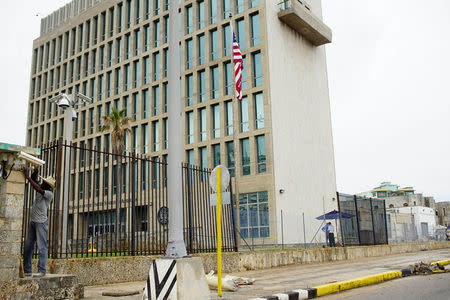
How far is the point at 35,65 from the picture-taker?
169ft

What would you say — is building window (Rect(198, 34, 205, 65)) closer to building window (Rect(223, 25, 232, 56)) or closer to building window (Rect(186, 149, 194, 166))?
building window (Rect(223, 25, 232, 56))

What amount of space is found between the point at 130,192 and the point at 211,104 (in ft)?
77.9

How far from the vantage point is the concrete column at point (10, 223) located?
618cm

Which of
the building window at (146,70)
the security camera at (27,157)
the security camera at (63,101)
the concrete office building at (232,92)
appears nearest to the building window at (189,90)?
the concrete office building at (232,92)

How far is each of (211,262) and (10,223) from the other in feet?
22.2

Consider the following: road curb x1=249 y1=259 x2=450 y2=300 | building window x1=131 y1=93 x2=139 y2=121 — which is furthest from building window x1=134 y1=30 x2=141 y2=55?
road curb x1=249 y1=259 x2=450 y2=300

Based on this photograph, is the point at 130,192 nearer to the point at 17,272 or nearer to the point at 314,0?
the point at 17,272

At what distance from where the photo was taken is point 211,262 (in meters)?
12.1

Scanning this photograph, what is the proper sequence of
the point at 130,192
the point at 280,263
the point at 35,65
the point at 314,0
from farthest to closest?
the point at 35,65 → the point at 314,0 → the point at 280,263 → the point at 130,192

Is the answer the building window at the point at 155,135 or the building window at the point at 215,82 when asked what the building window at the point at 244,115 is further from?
the building window at the point at 155,135

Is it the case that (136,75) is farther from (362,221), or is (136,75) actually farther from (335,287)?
(335,287)

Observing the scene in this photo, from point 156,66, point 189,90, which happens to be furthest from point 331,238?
point 156,66

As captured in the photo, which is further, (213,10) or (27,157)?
(213,10)

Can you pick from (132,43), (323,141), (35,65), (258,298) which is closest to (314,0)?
(323,141)
